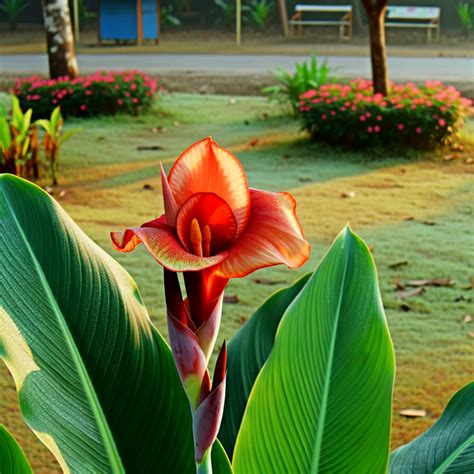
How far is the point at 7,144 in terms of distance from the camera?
596 centimetres

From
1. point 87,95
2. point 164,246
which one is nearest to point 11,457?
point 164,246

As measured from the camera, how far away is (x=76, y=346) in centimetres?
129

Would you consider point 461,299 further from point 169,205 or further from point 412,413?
point 169,205

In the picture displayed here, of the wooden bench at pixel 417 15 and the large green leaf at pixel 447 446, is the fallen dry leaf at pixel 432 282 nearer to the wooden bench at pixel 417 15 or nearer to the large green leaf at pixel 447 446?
the large green leaf at pixel 447 446

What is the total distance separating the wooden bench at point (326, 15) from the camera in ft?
64.1

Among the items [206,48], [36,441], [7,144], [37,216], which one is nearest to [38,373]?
[37,216]

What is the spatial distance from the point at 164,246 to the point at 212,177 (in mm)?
107

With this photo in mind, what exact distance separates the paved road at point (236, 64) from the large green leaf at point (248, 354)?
1074cm

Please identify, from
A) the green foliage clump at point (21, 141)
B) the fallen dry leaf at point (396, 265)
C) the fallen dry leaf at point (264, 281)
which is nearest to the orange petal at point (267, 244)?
the fallen dry leaf at point (264, 281)

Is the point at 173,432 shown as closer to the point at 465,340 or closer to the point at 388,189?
the point at 465,340

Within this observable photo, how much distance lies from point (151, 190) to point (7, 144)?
1007 mm

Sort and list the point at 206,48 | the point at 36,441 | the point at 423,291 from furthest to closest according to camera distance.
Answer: the point at 206,48
the point at 423,291
the point at 36,441

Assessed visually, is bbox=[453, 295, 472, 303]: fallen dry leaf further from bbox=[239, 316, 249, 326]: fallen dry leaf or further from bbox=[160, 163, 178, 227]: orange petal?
bbox=[160, 163, 178, 227]: orange petal

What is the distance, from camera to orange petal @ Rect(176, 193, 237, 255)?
3.33 ft
